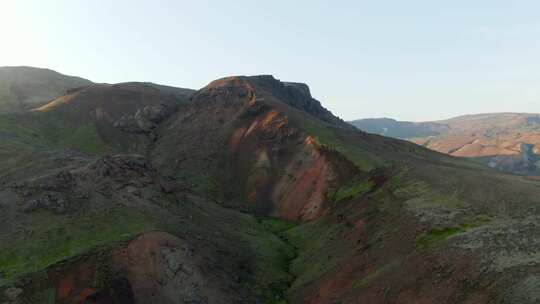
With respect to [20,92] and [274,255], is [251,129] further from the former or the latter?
[20,92]

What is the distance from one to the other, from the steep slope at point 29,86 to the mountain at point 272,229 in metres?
47.3

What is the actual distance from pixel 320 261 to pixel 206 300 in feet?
45.9

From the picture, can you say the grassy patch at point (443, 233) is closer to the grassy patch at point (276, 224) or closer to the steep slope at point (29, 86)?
the grassy patch at point (276, 224)

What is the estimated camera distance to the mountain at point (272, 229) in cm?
3381

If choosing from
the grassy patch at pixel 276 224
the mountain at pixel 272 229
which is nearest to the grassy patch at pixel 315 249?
the mountain at pixel 272 229

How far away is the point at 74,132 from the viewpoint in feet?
323

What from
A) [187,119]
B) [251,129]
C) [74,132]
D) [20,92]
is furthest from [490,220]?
[20,92]

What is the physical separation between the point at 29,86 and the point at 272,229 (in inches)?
4707

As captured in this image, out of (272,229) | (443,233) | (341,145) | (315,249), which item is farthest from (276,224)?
(443,233)

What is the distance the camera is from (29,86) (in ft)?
485

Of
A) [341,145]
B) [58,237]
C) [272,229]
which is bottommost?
[272,229]

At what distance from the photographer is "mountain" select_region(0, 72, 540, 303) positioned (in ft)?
111

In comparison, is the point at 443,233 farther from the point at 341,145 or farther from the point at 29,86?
the point at 29,86

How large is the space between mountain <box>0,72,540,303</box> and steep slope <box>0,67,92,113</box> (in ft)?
155
